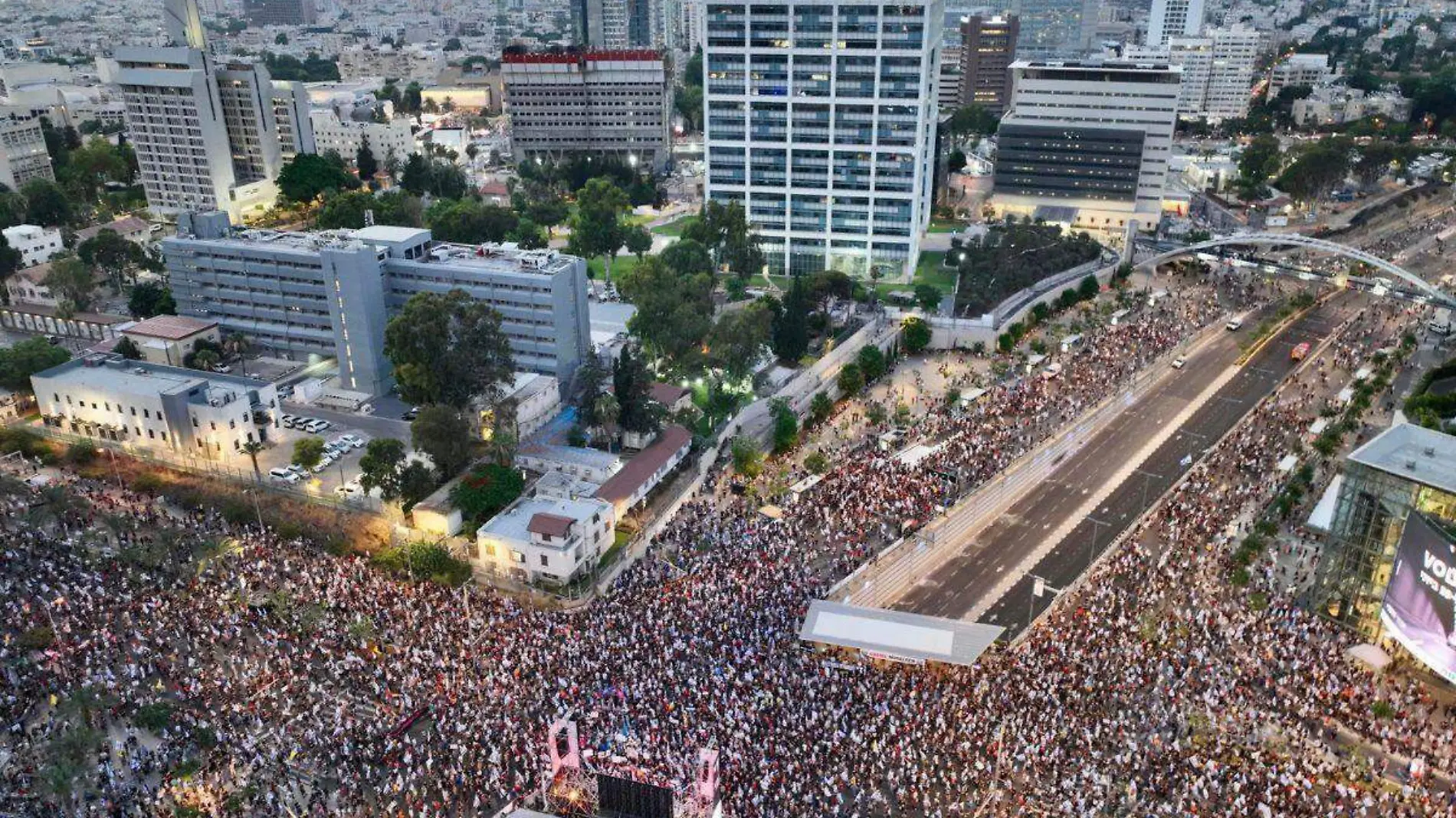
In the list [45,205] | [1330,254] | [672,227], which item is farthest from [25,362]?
[1330,254]

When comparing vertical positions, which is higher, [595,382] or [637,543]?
[595,382]

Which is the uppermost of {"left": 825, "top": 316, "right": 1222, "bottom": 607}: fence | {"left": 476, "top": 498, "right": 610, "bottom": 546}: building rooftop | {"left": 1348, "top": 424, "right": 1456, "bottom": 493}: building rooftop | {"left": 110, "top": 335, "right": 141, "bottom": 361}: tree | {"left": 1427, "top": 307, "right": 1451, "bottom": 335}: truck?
{"left": 1348, "top": 424, "right": 1456, "bottom": 493}: building rooftop

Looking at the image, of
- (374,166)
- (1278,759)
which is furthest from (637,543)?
(374,166)

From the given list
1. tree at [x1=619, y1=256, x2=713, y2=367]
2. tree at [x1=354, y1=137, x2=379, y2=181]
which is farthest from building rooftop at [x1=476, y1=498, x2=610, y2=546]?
tree at [x1=354, y1=137, x2=379, y2=181]

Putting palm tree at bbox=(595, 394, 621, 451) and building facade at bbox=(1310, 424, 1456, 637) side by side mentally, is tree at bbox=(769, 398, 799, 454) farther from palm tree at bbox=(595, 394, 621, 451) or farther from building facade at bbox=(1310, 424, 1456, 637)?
building facade at bbox=(1310, 424, 1456, 637)

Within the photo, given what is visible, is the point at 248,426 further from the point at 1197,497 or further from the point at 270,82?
the point at 270,82

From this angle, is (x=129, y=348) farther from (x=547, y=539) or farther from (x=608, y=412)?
(x=547, y=539)
